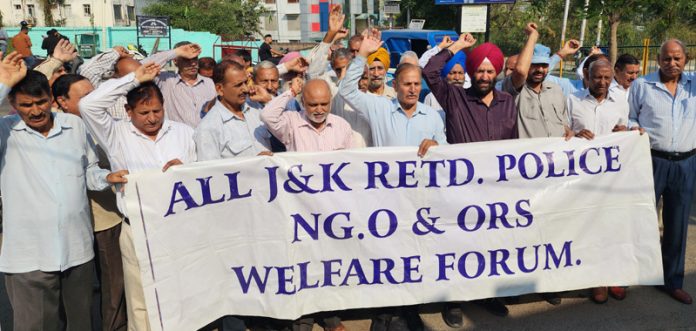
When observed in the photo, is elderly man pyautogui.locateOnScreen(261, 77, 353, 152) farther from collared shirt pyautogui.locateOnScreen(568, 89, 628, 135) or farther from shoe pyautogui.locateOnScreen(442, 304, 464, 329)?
collared shirt pyautogui.locateOnScreen(568, 89, 628, 135)

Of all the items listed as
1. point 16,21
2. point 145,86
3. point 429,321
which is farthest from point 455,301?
point 16,21

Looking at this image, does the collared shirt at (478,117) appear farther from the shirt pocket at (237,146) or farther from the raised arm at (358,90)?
the shirt pocket at (237,146)

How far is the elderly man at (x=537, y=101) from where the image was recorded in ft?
14.0

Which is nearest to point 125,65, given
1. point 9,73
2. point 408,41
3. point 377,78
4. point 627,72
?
point 9,73

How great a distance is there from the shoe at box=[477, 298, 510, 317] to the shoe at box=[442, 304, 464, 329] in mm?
266

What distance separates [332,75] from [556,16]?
3306 cm

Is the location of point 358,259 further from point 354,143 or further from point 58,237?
point 58,237

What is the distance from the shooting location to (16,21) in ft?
165

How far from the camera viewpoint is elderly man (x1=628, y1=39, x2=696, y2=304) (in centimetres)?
425

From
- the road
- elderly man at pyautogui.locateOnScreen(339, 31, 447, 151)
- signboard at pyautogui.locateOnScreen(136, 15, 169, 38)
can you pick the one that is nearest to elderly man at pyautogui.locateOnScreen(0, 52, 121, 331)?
the road

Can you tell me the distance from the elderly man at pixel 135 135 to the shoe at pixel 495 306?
2.41m

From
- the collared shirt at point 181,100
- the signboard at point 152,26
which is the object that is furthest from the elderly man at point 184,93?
the signboard at point 152,26

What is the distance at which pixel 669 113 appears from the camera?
4266mm

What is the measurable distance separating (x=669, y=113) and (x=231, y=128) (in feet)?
10.5
